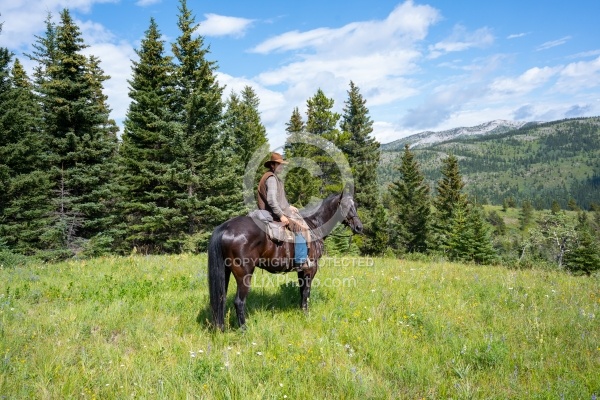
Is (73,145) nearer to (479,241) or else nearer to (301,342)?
(301,342)

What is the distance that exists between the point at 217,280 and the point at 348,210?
137 inches

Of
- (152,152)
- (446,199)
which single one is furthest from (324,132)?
(446,199)

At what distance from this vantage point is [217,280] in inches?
230

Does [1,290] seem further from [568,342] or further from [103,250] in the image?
[103,250]

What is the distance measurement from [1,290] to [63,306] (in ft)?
6.94

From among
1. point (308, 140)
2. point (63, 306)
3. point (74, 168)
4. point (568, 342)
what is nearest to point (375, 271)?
point (568, 342)

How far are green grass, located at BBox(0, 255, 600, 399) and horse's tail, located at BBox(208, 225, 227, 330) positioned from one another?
0.35 meters

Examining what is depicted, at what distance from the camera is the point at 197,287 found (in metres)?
8.34

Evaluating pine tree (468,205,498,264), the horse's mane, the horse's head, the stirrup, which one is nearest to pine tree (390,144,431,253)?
pine tree (468,205,498,264)

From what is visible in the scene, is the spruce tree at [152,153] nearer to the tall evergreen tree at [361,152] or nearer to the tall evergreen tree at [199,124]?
the tall evergreen tree at [199,124]

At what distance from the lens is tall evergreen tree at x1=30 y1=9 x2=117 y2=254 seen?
19812mm

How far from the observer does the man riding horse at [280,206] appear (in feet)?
21.1

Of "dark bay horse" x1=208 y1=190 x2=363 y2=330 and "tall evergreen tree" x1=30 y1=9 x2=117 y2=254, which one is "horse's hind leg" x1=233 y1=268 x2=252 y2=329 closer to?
"dark bay horse" x1=208 y1=190 x2=363 y2=330

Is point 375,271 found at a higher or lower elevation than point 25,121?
lower
